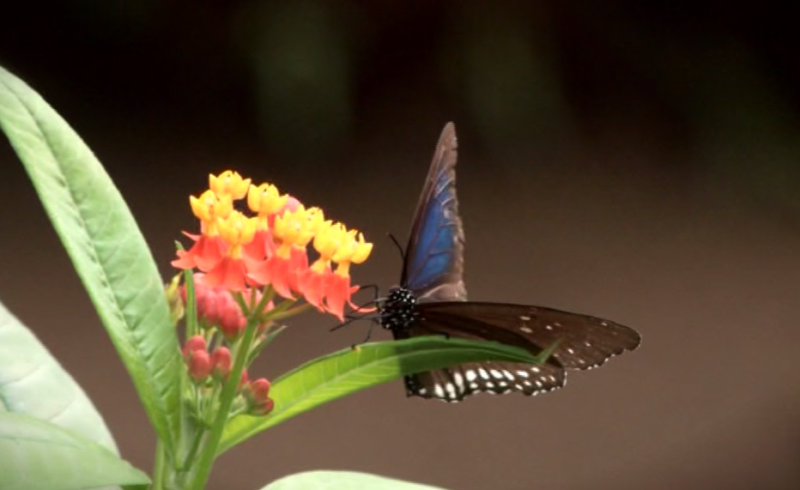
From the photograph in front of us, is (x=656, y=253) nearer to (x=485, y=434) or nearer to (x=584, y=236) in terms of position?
(x=584, y=236)

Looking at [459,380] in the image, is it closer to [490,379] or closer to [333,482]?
[490,379]

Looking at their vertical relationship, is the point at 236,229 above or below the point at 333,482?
above

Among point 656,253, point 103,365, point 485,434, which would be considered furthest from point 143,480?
point 656,253

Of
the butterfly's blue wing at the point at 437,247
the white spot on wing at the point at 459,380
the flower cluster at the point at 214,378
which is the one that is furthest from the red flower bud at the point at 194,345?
the white spot on wing at the point at 459,380

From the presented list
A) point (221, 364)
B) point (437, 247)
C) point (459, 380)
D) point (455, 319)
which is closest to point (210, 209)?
point (221, 364)

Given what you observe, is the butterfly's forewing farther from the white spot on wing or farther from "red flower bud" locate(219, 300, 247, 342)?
"red flower bud" locate(219, 300, 247, 342)

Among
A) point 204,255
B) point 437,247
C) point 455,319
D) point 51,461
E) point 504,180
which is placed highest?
point 504,180

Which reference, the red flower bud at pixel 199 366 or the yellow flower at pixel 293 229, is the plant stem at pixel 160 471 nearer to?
the red flower bud at pixel 199 366
